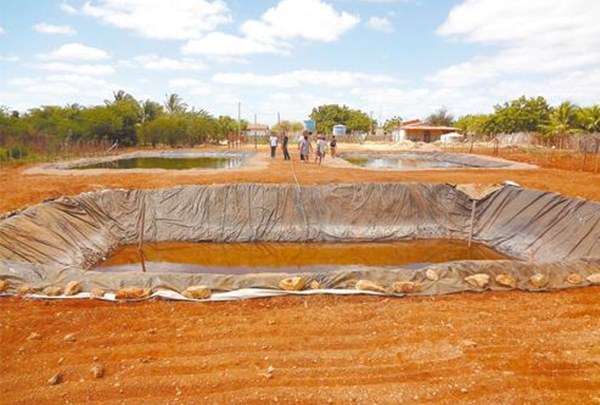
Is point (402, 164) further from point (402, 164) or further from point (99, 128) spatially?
point (99, 128)

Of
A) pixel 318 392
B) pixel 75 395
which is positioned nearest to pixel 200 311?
pixel 75 395

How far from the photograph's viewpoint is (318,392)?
9.88ft

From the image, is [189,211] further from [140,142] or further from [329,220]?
[140,142]

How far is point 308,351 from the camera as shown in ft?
11.7

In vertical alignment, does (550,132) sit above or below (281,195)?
above

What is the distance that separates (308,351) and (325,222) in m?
7.12

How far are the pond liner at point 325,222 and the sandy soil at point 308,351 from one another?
1122 mm

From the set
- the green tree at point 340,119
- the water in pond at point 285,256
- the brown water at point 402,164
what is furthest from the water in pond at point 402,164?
the green tree at point 340,119

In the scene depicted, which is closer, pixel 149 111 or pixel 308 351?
pixel 308 351

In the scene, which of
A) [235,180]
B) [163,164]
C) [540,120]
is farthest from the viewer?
[540,120]

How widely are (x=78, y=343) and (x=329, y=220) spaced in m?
7.47

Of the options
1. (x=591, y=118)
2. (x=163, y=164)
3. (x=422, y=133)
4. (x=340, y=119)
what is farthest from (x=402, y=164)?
(x=340, y=119)

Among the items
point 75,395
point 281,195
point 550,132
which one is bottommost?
point 75,395

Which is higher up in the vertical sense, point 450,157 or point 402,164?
point 450,157
